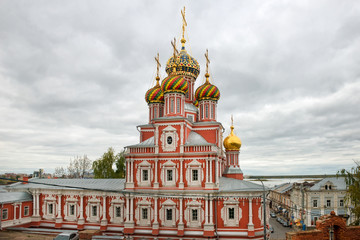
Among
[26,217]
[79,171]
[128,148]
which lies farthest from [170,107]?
[79,171]

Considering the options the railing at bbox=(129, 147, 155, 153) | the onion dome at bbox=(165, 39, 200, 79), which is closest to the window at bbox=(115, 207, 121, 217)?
the railing at bbox=(129, 147, 155, 153)

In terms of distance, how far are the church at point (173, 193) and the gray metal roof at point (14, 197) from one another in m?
0.61

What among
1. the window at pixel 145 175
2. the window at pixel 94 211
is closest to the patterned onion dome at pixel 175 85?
the window at pixel 145 175

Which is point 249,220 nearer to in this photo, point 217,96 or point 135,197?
point 135,197

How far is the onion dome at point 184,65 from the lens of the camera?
99.9ft

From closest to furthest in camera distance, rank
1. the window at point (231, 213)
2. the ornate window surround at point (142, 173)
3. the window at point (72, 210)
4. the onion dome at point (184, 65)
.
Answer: the window at point (231, 213)
the ornate window surround at point (142, 173)
the window at point (72, 210)
the onion dome at point (184, 65)

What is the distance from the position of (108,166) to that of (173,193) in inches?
826

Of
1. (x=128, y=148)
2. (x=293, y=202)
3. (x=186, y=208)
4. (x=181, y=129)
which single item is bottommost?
(x=293, y=202)

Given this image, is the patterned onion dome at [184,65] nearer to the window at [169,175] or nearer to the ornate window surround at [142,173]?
the ornate window surround at [142,173]

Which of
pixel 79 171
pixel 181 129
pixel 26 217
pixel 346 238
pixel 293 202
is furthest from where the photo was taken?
pixel 79 171

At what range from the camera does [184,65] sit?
3048cm

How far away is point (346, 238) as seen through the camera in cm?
1107

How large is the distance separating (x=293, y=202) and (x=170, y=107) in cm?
2638

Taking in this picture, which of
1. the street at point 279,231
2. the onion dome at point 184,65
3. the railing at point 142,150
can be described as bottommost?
the street at point 279,231
